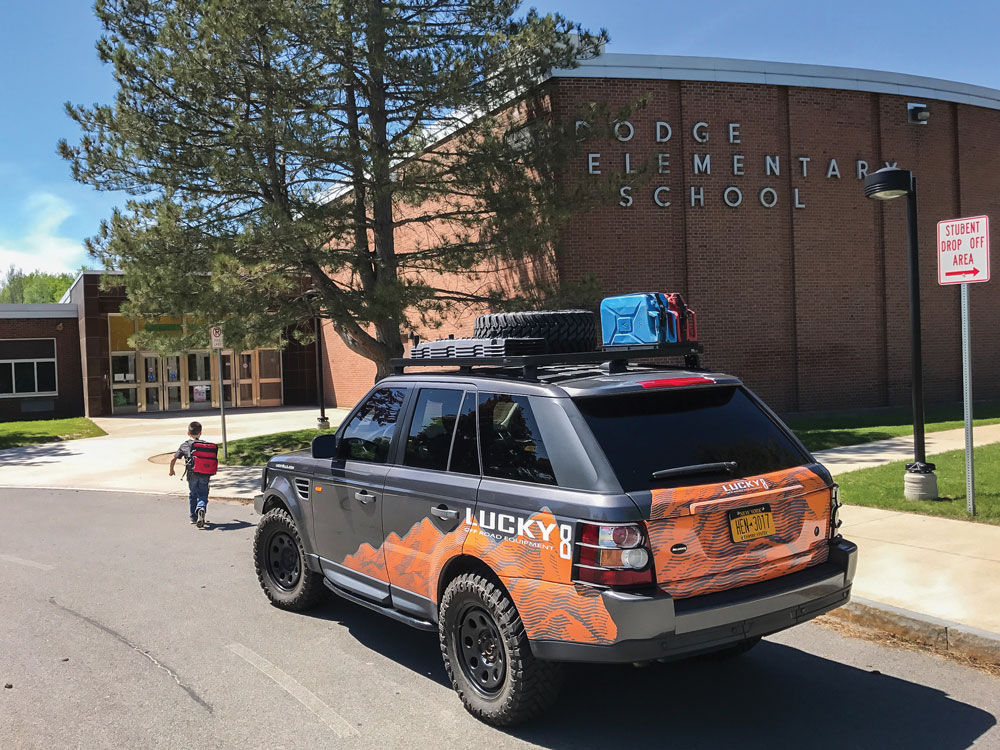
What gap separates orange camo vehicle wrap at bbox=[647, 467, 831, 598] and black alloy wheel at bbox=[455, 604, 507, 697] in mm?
988

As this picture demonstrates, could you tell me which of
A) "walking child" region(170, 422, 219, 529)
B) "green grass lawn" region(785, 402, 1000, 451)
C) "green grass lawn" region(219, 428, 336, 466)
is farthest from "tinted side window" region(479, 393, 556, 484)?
"green grass lawn" region(219, 428, 336, 466)

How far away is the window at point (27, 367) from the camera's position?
29812 mm

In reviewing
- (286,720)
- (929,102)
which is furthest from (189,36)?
Result: (929,102)

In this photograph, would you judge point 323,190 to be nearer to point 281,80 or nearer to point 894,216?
point 281,80

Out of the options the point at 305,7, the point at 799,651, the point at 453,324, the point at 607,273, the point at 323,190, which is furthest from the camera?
the point at 453,324

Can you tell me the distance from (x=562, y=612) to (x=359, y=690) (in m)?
1.63

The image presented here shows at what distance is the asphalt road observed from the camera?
4.09 metres

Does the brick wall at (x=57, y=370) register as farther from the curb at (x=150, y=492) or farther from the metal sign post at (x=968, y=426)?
the metal sign post at (x=968, y=426)

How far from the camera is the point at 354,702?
455 centimetres

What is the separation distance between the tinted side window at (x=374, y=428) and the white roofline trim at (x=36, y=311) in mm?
29737

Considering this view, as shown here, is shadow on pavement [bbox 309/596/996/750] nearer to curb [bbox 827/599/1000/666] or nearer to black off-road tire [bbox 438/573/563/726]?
Result: black off-road tire [bbox 438/573/563/726]

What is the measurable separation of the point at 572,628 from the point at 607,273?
15.0 m

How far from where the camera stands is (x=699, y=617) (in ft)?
12.3

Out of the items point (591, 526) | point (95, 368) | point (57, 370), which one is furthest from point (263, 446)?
point (57, 370)
